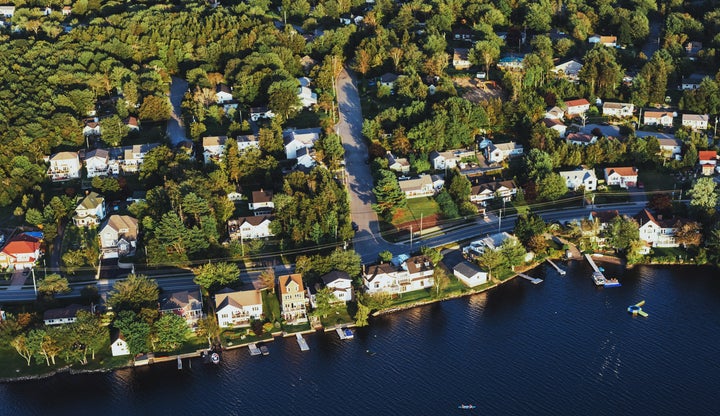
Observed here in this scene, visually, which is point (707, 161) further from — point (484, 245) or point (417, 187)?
point (417, 187)

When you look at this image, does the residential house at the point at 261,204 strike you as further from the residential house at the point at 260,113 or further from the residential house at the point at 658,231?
the residential house at the point at 658,231

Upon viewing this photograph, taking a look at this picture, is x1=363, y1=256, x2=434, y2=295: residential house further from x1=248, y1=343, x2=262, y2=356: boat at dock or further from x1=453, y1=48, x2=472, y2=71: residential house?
x1=453, y1=48, x2=472, y2=71: residential house

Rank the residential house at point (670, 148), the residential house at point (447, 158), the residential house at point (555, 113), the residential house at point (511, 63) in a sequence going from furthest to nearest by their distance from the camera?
the residential house at point (511, 63)
the residential house at point (555, 113)
the residential house at point (670, 148)
the residential house at point (447, 158)

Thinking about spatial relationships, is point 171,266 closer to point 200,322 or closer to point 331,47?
point 200,322

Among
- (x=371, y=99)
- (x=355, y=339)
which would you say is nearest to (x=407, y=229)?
(x=355, y=339)

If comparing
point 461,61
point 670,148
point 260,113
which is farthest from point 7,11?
point 670,148

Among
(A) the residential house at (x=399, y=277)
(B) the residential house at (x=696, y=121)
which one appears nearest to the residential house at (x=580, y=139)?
(B) the residential house at (x=696, y=121)
